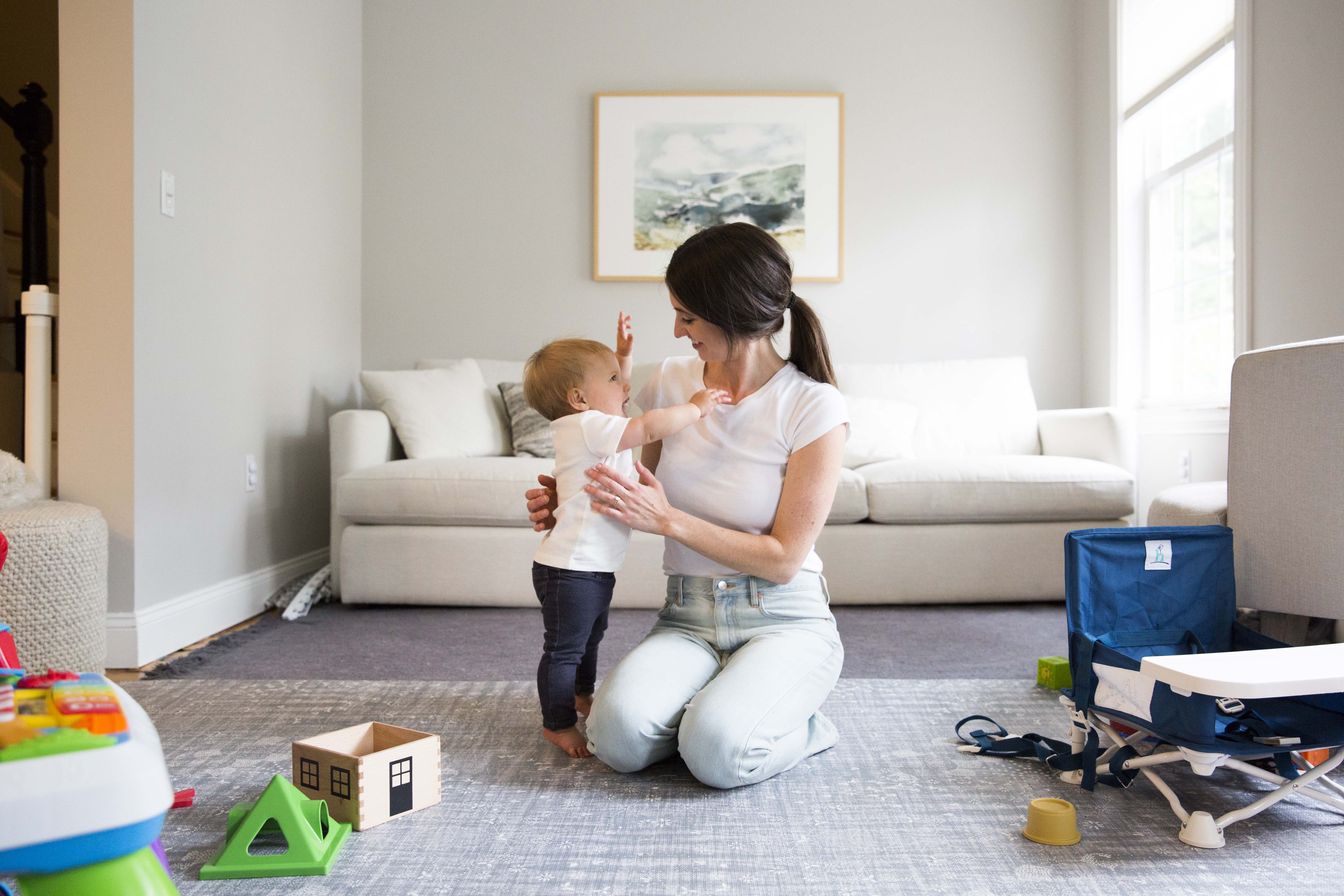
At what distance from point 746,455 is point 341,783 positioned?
32.7 inches

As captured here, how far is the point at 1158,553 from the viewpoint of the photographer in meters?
1.66

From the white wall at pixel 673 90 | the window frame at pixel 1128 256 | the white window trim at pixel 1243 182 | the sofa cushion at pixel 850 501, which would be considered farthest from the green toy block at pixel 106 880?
the window frame at pixel 1128 256

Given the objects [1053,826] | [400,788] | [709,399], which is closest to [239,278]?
[709,399]

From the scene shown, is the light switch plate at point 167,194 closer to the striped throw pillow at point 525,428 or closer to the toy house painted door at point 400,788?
the striped throw pillow at point 525,428

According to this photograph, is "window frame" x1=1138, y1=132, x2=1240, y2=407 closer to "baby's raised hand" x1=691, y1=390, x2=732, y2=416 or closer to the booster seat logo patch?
the booster seat logo patch

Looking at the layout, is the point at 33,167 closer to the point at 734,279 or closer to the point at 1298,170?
the point at 734,279

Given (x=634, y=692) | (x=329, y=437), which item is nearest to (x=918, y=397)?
(x=329, y=437)

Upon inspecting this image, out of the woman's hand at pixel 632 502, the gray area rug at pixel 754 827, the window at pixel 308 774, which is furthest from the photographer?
the woman's hand at pixel 632 502

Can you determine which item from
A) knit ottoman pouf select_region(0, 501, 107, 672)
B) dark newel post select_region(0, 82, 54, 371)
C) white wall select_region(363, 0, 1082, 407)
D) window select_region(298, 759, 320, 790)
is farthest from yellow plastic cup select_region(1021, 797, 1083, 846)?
white wall select_region(363, 0, 1082, 407)

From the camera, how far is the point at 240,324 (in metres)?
2.89

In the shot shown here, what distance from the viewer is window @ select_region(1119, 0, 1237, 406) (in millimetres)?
3469

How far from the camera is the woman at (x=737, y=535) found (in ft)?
4.83

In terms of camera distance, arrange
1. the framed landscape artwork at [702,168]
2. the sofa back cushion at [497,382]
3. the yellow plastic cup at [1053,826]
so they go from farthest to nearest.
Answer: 1. the framed landscape artwork at [702,168]
2. the sofa back cushion at [497,382]
3. the yellow plastic cup at [1053,826]

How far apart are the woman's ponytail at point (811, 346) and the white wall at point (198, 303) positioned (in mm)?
Answer: 1683
